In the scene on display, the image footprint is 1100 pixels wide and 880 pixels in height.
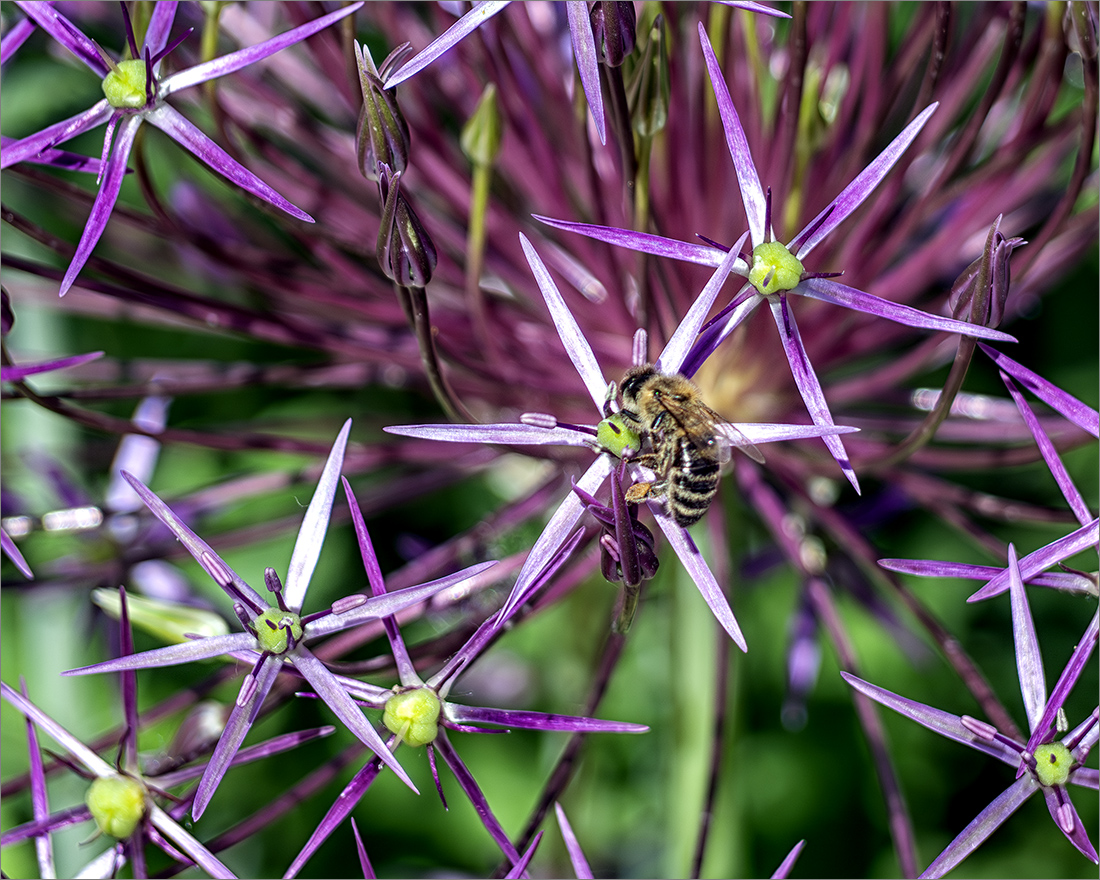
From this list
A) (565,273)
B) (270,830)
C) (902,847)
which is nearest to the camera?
(902,847)

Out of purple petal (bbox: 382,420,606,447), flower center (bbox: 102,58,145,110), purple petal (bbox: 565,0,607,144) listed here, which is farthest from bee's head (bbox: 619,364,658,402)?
flower center (bbox: 102,58,145,110)

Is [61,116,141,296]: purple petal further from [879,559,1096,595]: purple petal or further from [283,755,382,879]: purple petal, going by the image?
[879,559,1096,595]: purple petal

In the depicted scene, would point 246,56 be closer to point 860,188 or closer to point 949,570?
point 860,188

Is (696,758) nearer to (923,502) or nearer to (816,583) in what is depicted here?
(816,583)

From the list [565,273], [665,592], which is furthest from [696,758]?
[565,273]

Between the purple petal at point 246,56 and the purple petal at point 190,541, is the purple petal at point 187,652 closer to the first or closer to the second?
the purple petal at point 190,541

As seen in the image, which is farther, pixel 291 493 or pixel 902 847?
pixel 291 493

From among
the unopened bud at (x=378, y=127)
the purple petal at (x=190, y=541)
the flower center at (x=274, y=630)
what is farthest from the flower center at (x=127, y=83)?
the flower center at (x=274, y=630)

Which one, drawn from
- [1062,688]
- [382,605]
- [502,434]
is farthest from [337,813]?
[1062,688]
